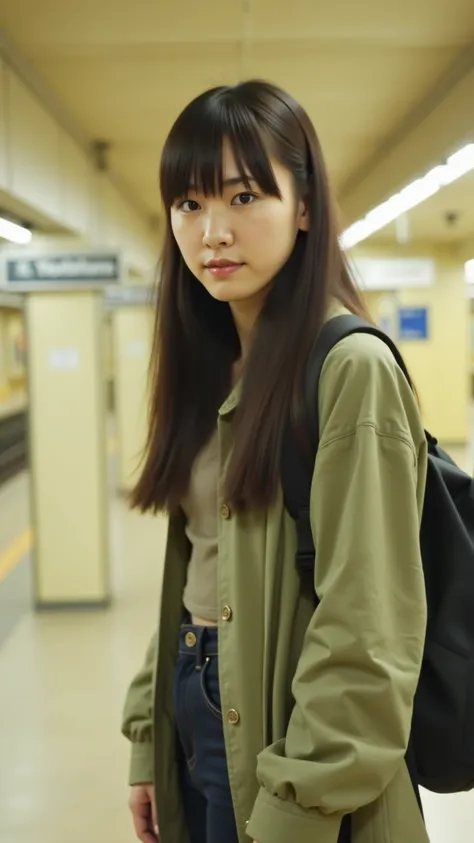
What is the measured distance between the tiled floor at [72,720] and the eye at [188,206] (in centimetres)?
273

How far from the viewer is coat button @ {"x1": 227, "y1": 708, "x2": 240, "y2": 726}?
111 cm

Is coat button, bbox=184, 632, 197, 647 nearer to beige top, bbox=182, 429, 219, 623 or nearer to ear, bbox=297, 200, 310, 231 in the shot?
beige top, bbox=182, 429, 219, 623

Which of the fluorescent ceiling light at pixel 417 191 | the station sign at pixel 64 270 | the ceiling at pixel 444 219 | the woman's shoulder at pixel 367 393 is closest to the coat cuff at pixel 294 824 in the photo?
the woman's shoulder at pixel 367 393

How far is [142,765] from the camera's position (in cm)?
146

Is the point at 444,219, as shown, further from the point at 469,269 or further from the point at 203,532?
the point at 203,532

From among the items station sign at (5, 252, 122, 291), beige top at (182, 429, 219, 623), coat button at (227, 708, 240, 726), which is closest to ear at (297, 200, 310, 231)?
beige top at (182, 429, 219, 623)

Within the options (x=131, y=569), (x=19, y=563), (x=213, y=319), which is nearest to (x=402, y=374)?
(x=213, y=319)

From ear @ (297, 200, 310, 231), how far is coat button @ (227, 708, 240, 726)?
0.67 meters

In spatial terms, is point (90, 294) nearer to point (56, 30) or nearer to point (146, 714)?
point (56, 30)

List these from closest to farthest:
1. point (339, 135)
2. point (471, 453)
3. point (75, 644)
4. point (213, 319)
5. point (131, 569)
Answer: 1. point (213, 319)
2. point (75, 644)
3. point (339, 135)
4. point (131, 569)
5. point (471, 453)

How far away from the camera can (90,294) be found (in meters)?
5.68

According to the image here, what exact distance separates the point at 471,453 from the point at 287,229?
12.2 meters

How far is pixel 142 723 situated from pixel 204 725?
10.9 inches

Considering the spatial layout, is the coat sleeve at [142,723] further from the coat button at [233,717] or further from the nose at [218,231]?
the nose at [218,231]
